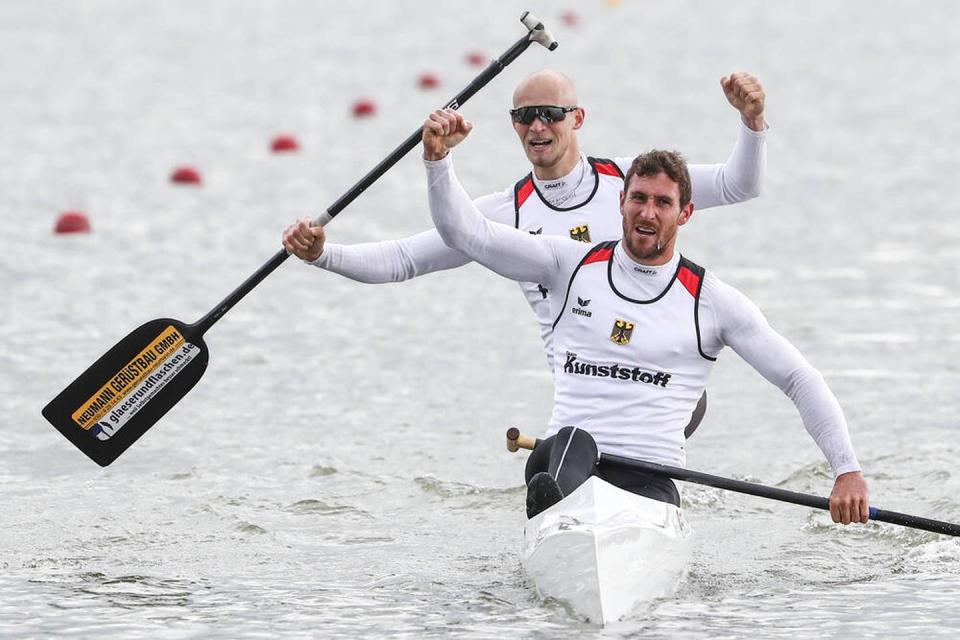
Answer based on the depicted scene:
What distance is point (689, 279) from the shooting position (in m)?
6.89

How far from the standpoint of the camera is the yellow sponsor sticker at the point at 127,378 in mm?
8156

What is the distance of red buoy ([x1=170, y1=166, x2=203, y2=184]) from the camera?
727 inches

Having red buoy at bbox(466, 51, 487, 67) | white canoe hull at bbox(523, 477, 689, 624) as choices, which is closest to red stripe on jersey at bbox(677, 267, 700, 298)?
white canoe hull at bbox(523, 477, 689, 624)

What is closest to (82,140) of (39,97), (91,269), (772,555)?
(39,97)

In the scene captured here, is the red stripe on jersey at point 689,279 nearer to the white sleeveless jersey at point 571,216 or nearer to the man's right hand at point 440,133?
the white sleeveless jersey at point 571,216

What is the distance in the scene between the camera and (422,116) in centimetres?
2366

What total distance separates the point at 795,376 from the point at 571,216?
54.1 inches

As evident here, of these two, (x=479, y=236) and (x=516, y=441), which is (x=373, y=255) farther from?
(x=516, y=441)

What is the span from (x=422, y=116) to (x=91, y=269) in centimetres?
974

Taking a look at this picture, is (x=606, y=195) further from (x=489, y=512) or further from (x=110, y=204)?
(x=110, y=204)

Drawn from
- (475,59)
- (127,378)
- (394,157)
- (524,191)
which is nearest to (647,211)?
(524,191)

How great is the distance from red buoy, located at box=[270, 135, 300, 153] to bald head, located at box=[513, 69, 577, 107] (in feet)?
43.2

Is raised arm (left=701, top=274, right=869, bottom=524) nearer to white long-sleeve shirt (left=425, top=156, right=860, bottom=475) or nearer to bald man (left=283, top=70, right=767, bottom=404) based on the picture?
white long-sleeve shirt (left=425, top=156, right=860, bottom=475)

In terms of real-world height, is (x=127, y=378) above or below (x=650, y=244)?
below
